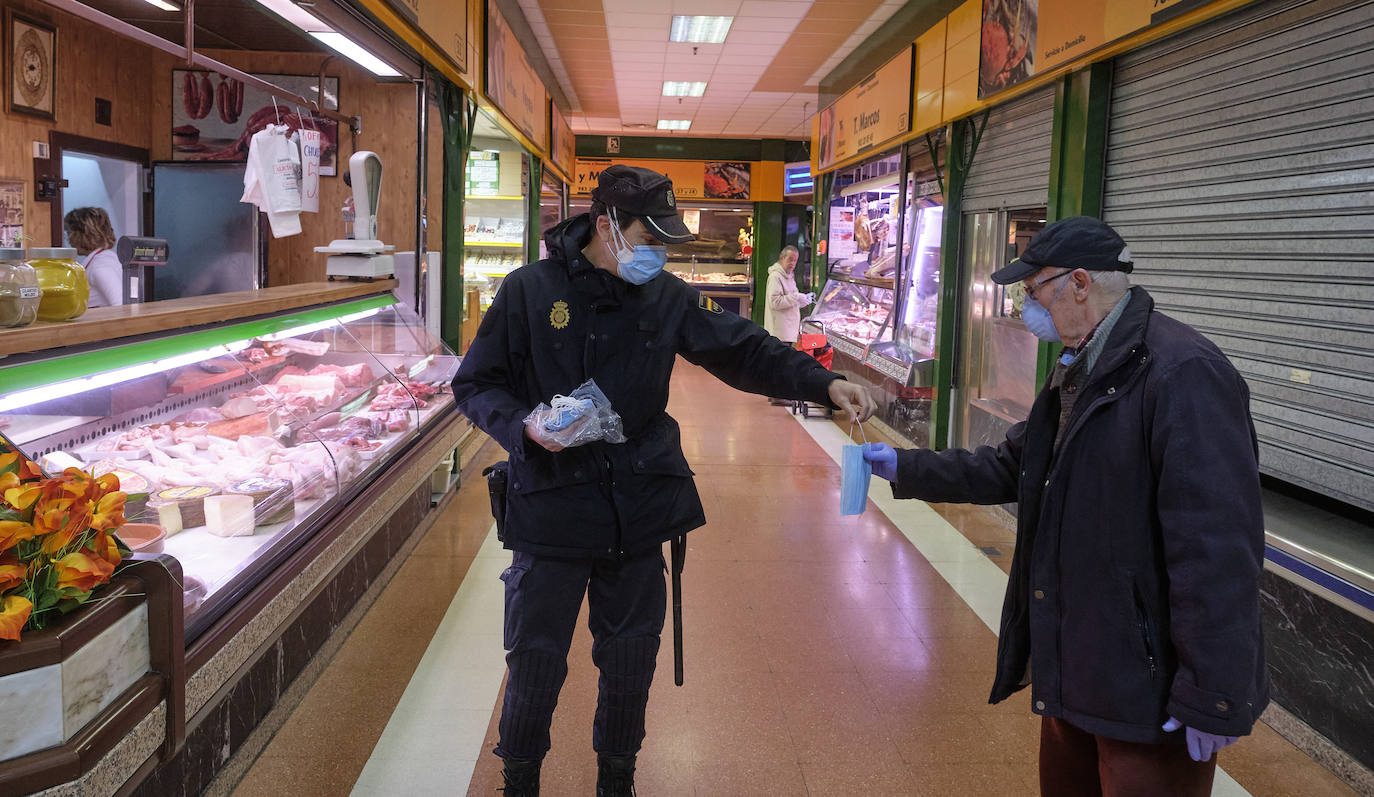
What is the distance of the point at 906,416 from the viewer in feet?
28.5

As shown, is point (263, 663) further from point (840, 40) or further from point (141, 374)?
point (840, 40)

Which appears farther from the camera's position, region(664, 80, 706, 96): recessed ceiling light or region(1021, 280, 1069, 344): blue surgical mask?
region(664, 80, 706, 96): recessed ceiling light

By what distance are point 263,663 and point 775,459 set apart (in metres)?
5.26

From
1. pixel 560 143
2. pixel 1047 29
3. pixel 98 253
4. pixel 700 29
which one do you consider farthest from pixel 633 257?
pixel 560 143

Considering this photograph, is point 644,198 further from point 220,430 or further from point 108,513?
point 220,430

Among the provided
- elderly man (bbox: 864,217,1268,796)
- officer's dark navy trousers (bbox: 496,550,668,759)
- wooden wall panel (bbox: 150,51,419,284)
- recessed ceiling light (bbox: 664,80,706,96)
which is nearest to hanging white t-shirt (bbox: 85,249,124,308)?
wooden wall panel (bbox: 150,51,419,284)

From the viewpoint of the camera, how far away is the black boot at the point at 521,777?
2.54m

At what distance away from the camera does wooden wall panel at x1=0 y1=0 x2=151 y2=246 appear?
6320 millimetres

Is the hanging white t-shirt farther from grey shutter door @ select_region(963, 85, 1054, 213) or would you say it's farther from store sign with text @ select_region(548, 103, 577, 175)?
store sign with text @ select_region(548, 103, 577, 175)

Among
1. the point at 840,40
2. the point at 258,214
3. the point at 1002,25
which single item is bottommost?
the point at 258,214

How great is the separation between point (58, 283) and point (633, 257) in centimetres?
137

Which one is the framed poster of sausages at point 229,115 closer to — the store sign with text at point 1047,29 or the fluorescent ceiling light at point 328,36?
the fluorescent ceiling light at point 328,36

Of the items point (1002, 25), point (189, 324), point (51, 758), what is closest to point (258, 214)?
point (189, 324)

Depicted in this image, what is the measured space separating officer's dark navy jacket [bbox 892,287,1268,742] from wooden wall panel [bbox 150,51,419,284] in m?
4.99
